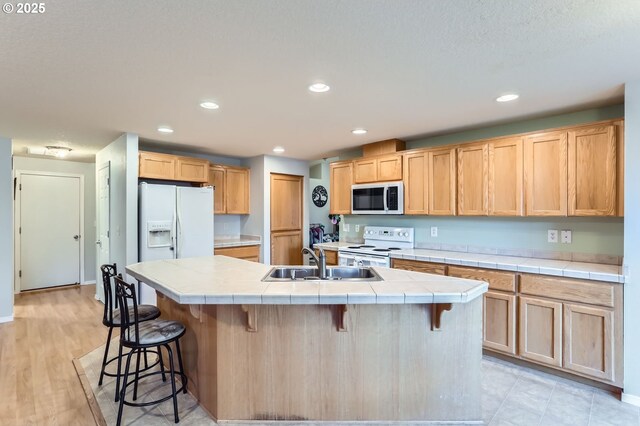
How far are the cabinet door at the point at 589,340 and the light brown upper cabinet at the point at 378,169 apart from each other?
2.20m

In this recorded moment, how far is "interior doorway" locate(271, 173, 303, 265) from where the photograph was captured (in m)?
5.59

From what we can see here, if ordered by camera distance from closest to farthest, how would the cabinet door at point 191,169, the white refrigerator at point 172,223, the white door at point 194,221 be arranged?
the white refrigerator at point 172,223 < the white door at point 194,221 < the cabinet door at point 191,169

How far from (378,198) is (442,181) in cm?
83

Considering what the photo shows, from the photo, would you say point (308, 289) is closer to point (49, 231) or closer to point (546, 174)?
point (546, 174)

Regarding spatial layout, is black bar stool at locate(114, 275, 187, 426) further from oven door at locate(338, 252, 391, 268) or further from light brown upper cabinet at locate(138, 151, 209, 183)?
light brown upper cabinet at locate(138, 151, 209, 183)

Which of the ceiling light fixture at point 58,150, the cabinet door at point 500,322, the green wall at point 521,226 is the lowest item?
the cabinet door at point 500,322

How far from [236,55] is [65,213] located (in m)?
5.70

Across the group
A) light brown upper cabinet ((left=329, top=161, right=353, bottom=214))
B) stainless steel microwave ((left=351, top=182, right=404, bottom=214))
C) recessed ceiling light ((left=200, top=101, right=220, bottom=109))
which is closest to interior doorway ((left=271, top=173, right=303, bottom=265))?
light brown upper cabinet ((left=329, top=161, right=353, bottom=214))

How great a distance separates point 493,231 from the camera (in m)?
3.63

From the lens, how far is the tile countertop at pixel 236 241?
5.04m

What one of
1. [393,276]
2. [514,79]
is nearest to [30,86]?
[393,276]

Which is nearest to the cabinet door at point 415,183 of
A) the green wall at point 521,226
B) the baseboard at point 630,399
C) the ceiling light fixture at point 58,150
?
the green wall at point 521,226

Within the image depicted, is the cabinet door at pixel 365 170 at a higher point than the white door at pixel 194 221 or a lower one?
higher

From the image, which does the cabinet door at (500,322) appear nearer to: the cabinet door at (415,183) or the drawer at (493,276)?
the drawer at (493,276)
